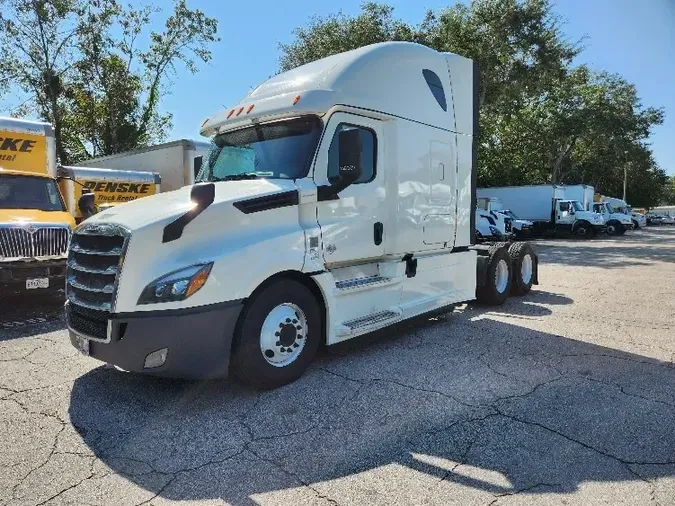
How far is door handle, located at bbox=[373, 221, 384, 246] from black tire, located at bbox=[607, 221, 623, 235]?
34.3 metres

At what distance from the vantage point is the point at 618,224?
3481cm

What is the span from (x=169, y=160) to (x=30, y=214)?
6001 millimetres

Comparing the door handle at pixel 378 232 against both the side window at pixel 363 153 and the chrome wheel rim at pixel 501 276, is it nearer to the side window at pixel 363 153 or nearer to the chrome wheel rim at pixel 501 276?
the side window at pixel 363 153

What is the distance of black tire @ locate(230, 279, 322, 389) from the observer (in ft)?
14.1

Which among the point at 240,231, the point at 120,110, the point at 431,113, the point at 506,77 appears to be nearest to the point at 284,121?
the point at 240,231

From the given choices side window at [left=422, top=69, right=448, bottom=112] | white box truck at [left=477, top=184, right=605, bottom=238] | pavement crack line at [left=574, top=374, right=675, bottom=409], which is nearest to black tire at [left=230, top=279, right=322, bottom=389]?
pavement crack line at [left=574, top=374, right=675, bottom=409]

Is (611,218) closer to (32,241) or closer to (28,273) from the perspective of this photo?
(32,241)

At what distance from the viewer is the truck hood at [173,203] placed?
412cm

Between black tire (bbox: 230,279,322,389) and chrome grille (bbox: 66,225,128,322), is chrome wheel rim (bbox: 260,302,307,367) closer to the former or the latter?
black tire (bbox: 230,279,322,389)

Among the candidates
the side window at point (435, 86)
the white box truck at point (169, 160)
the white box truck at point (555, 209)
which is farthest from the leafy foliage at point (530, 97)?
the side window at point (435, 86)

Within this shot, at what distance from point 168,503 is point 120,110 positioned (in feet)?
98.6

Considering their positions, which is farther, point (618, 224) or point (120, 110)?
point (618, 224)

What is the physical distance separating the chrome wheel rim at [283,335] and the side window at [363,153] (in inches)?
54.6

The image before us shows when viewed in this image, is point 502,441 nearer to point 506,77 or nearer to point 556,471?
point 556,471
